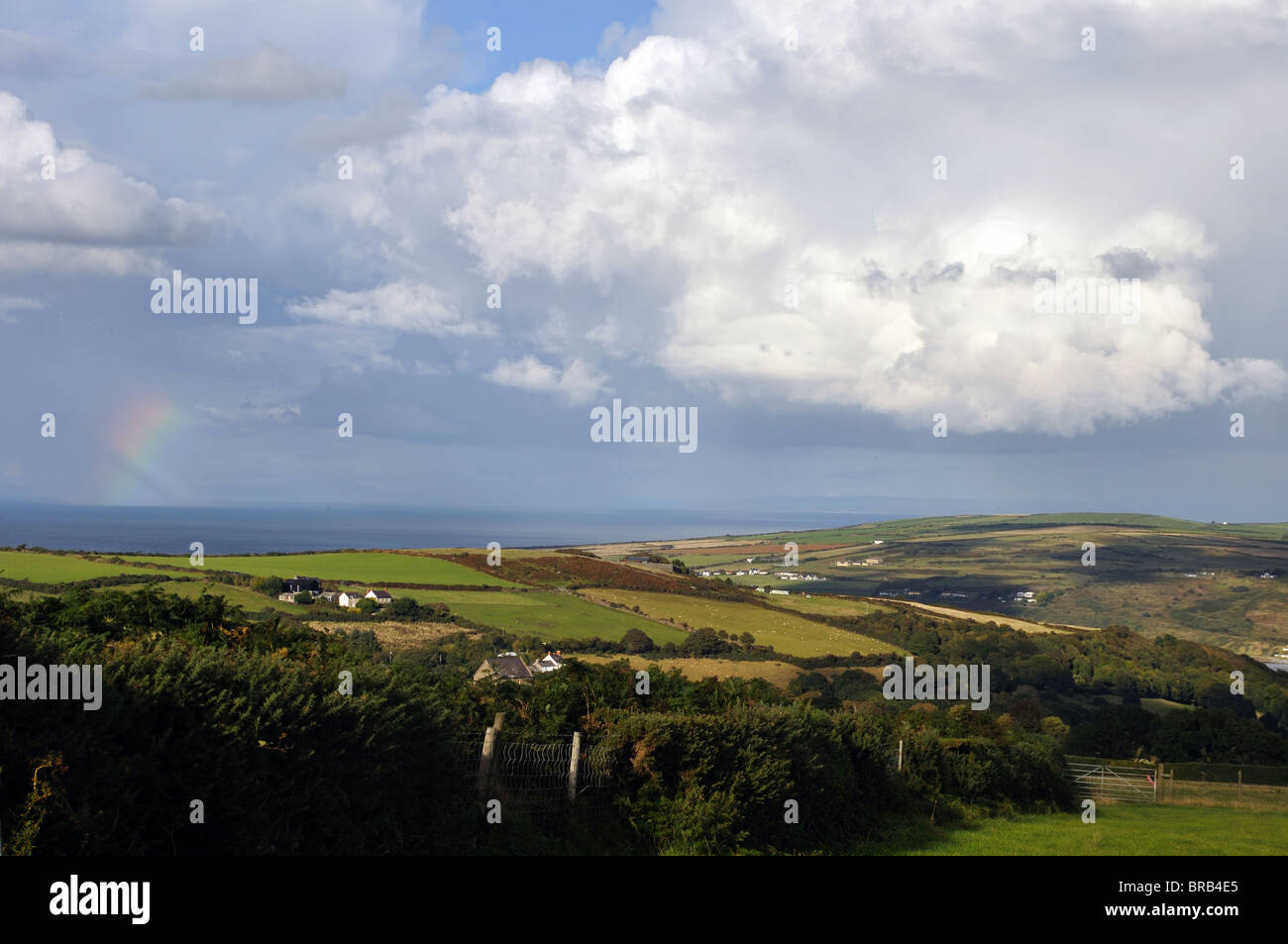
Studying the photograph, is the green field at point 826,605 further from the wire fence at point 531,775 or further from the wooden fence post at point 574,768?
the wooden fence post at point 574,768

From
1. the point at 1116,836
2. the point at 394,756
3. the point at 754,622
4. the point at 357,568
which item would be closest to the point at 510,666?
the point at 1116,836

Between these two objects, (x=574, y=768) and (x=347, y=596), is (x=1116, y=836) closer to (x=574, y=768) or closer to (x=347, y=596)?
(x=574, y=768)

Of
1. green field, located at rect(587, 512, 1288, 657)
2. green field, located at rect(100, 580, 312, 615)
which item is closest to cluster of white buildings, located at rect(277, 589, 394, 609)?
green field, located at rect(100, 580, 312, 615)

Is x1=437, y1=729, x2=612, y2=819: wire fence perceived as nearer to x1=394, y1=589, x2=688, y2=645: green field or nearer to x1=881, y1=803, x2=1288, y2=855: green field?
x1=881, y1=803, x2=1288, y2=855: green field

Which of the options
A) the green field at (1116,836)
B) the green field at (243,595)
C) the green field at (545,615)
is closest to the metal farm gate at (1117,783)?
the green field at (1116,836)

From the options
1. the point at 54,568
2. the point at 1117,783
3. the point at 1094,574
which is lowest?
the point at 1094,574
